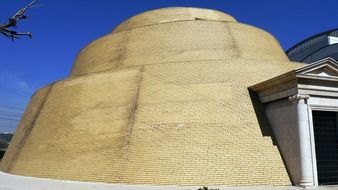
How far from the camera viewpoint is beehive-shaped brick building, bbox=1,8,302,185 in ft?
48.5

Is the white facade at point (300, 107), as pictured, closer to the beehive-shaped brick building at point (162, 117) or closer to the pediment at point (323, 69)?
the pediment at point (323, 69)

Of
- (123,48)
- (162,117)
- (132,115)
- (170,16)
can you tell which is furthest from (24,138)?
(170,16)

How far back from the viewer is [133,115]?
55.7 ft

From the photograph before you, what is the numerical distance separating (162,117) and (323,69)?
271 inches

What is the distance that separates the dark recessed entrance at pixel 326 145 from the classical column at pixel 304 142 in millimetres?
1000

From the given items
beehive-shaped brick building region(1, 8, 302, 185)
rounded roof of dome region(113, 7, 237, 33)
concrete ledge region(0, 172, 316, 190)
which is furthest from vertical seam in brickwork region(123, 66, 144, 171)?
rounded roof of dome region(113, 7, 237, 33)

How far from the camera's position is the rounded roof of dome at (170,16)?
25250mm

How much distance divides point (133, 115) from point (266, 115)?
18.9 ft

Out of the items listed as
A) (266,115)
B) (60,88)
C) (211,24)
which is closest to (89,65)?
(60,88)

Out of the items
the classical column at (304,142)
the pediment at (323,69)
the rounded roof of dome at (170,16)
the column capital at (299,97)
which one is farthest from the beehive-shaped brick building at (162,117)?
the pediment at (323,69)

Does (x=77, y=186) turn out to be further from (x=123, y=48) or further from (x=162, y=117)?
(x=123, y=48)

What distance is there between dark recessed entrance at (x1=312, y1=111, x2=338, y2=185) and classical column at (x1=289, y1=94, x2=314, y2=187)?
39.4 inches

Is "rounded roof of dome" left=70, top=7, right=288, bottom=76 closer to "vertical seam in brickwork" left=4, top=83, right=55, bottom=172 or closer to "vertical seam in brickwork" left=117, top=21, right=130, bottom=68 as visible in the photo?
"vertical seam in brickwork" left=117, top=21, right=130, bottom=68

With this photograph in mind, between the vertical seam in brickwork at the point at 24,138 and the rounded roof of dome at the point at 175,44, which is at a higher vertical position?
the rounded roof of dome at the point at 175,44
